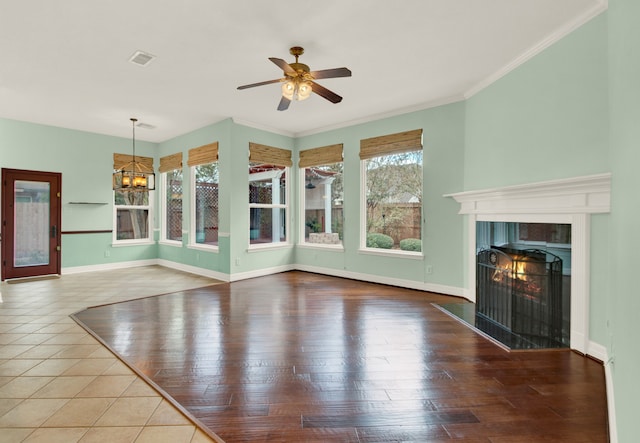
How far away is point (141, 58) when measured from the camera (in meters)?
3.45

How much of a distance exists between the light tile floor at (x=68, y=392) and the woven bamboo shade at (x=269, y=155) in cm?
349

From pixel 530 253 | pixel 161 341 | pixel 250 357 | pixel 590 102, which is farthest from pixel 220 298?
pixel 590 102

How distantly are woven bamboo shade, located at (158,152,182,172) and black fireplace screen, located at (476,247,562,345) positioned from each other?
6.10 meters

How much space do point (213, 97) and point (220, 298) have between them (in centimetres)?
284

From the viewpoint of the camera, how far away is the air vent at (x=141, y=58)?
3.36 metres

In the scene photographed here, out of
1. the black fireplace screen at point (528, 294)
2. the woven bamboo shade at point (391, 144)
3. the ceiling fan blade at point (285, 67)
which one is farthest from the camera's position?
the woven bamboo shade at point (391, 144)

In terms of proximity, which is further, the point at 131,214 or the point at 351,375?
the point at 131,214

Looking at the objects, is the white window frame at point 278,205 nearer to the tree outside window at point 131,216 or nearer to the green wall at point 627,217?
the tree outside window at point 131,216

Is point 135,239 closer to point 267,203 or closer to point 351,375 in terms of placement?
point 267,203

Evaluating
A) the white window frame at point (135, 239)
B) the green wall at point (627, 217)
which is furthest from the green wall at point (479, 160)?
the white window frame at point (135, 239)

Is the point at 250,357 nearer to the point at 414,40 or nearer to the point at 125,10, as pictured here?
the point at 125,10

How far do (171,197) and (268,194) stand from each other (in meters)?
2.40

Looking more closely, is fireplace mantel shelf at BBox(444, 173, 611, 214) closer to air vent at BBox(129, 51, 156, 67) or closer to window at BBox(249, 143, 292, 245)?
window at BBox(249, 143, 292, 245)

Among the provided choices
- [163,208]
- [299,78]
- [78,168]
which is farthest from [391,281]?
[78,168]
